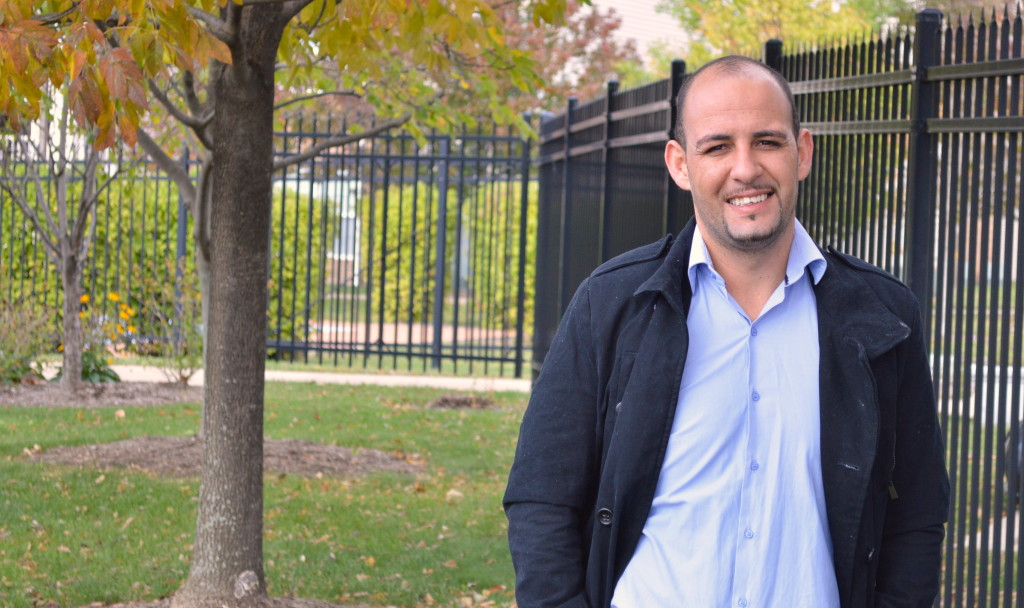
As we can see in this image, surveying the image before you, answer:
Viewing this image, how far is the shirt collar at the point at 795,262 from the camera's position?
83.7 inches

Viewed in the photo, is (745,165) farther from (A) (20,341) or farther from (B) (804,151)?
(A) (20,341)

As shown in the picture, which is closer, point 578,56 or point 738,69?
point 738,69

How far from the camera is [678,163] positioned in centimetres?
225

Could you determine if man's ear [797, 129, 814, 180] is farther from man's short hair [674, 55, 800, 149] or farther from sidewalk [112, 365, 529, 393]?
sidewalk [112, 365, 529, 393]

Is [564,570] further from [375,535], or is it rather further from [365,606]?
[375,535]

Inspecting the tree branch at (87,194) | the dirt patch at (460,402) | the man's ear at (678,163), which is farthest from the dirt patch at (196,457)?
the man's ear at (678,163)

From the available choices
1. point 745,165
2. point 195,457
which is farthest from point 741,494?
point 195,457

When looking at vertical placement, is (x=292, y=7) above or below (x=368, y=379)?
above

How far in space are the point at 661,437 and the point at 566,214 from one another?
828 cm

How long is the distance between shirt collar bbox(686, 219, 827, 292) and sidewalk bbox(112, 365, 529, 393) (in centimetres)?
939

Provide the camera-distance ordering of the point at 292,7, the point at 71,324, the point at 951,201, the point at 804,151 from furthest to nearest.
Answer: the point at 71,324 → the point at 292,7 → the point at 951,201 → the point at 804,151

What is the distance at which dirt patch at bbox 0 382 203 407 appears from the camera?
973cm

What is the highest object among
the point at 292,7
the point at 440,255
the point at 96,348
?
the point at 292,7

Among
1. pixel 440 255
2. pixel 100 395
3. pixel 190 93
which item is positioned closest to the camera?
pixel 190 93
